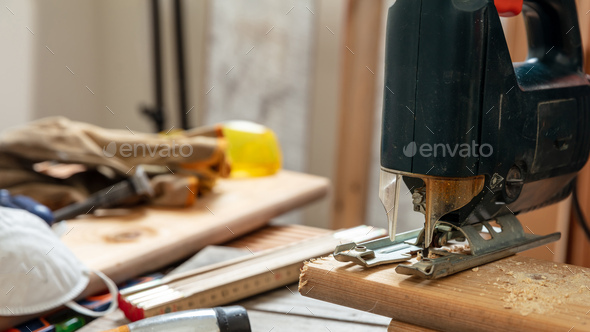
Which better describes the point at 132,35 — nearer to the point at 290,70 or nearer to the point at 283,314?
the point at 290,70

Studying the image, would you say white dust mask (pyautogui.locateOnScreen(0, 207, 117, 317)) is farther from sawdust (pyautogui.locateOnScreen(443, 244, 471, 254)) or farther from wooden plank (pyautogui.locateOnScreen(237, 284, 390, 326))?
sawdust (pyautogui.locateOnScreen(443, 244, 471, 254))

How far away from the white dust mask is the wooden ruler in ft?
0.22

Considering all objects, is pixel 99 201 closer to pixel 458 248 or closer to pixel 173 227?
pixel 173 227

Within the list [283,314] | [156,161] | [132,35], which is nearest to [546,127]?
[283,314]

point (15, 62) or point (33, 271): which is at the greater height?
point (15, 62)

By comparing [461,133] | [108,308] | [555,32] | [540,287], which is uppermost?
[555,32]

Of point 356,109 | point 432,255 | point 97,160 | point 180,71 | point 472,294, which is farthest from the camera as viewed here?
point 180,71

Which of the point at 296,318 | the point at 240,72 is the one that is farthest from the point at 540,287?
the point at 240,72

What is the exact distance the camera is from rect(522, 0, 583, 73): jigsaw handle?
86 centimetres

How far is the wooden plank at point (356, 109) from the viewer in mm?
2037

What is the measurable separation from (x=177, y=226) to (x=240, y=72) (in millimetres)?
1441

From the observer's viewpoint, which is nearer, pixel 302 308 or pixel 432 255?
pixel 432 255

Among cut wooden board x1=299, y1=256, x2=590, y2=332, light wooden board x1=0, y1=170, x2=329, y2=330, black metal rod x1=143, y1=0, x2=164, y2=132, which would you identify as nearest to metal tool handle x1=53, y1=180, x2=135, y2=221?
light wooden board x1=0, y1=170, x2=329, y2=330

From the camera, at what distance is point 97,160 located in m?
1.33
